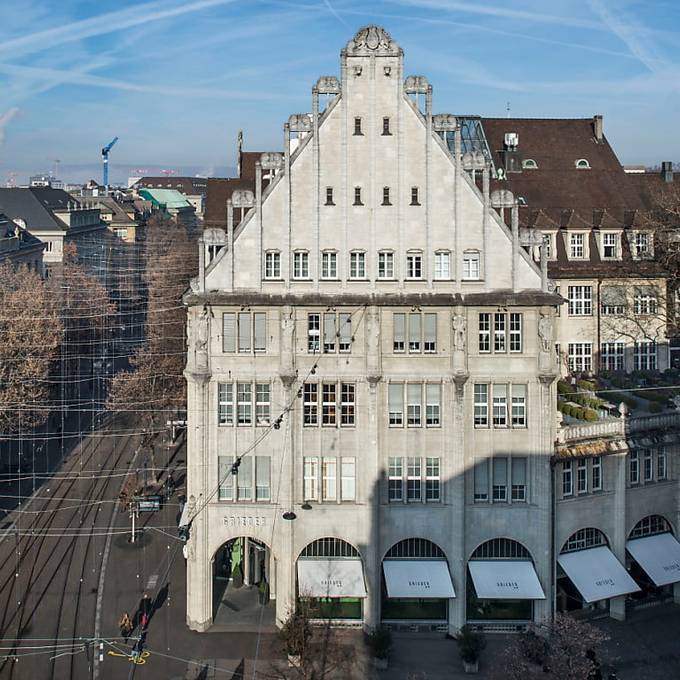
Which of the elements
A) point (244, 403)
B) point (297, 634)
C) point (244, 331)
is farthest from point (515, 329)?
point (297, 634)

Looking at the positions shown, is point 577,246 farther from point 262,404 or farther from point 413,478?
point 262,404

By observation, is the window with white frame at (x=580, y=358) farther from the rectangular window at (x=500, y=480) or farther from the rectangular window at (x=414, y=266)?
the rectangular window at (x=414, y=266)

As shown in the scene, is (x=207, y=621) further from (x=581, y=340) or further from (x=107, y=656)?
(x=581, y=340)

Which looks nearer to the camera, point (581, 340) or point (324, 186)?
point (324, 186)

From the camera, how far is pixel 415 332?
43.4m

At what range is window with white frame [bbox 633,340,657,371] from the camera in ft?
205

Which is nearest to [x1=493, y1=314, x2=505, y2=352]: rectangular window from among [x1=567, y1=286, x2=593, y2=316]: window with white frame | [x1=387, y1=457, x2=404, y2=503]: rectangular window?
[x1=387, y1=457, x2=404, y2=503]: rectangular window

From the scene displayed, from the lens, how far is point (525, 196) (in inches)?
2591

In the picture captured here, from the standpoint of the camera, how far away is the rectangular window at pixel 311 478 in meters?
43.3

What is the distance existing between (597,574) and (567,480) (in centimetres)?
460

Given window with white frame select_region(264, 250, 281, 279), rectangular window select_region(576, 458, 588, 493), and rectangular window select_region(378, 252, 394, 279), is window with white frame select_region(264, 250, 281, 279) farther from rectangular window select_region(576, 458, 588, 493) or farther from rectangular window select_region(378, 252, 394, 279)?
rectangular window select_region(576, 458, 588, 493)

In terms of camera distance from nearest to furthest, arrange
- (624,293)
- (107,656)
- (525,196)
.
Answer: (107,656)
(624,293)
(525,196)

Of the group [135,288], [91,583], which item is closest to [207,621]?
[91,583]

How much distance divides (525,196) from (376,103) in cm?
2503
